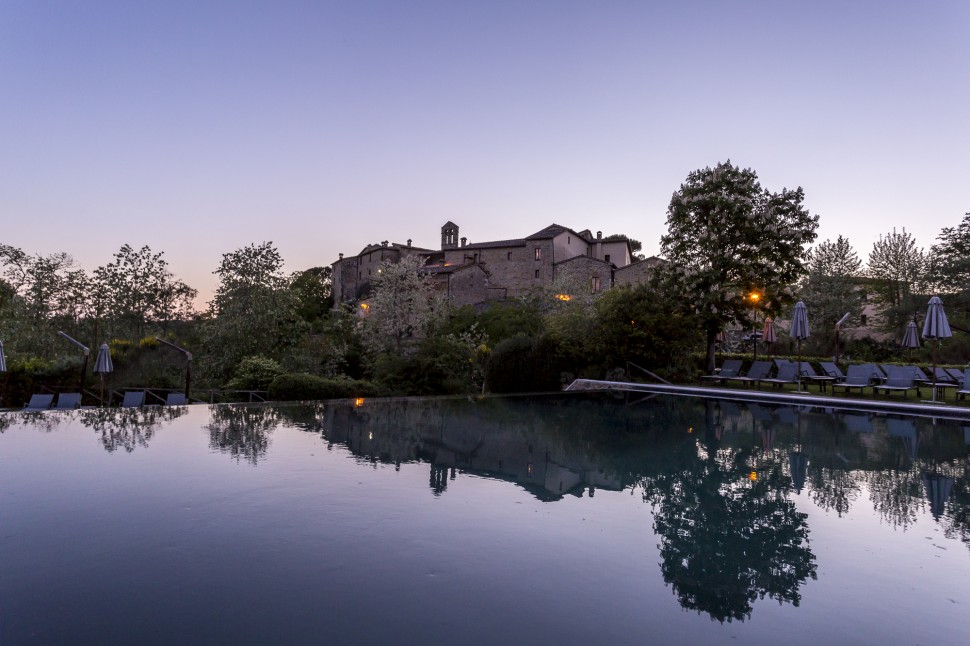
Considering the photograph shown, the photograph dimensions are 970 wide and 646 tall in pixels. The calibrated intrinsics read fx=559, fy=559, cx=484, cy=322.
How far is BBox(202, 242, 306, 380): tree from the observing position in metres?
25.4

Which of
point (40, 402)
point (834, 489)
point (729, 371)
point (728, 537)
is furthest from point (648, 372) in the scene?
point (40, 402)

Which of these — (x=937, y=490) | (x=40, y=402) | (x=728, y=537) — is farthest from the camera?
(x=40, y=402)

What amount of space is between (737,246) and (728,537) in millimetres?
20840

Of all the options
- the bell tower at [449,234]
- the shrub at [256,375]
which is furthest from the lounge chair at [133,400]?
the bell tower at [449,234]

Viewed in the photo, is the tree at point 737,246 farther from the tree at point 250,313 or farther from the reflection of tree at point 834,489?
the tree at point 250,313

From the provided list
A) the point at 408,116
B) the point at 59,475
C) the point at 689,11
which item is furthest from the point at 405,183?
the point at 59,475

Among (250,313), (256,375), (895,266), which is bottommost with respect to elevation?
(256,375)

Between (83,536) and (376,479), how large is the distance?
337 cm

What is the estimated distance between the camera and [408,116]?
24859mm

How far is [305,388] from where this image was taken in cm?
1791

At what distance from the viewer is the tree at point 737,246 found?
77.0ft

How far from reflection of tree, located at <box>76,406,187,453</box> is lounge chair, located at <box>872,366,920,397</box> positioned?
2032 cm

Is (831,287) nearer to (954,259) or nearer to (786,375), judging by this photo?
(954,259)

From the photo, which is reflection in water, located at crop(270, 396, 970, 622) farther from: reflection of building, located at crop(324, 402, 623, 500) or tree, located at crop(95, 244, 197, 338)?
tree, located at crop(95, 244, 197, 338)
